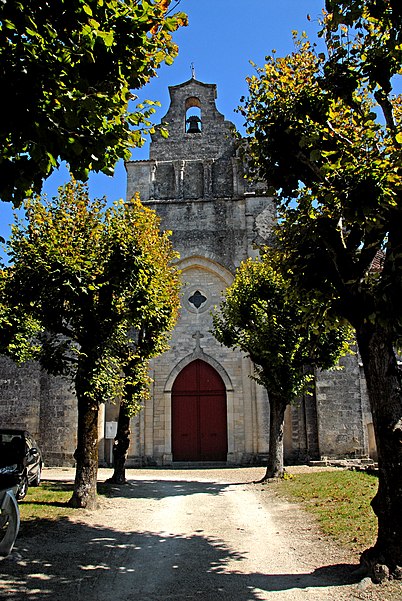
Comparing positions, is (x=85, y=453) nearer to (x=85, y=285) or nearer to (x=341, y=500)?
(x=85, y=285)

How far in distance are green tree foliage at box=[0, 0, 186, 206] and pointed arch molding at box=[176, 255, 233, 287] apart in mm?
16232

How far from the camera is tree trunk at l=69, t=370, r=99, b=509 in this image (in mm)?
9680

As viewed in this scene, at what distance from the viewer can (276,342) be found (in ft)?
44.5

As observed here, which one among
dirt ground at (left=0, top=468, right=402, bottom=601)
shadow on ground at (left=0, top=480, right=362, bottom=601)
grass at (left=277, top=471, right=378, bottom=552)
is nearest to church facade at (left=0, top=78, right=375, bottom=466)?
grass at (left=277, top=471, right=378, bottom=552)

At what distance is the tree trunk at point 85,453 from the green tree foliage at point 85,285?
0.02 metres

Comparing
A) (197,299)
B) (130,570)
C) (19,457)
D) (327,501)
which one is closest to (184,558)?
(130,570)

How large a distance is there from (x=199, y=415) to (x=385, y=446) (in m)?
15.6

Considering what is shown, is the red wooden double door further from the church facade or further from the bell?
the bell

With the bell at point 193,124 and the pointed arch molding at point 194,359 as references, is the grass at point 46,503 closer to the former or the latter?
the pointed arch molding at point 194,359

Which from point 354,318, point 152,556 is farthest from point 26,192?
point 152,556

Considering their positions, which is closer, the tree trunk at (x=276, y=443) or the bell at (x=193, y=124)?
the tree trunk at (x=276, y=443)

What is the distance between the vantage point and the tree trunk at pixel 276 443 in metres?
13.8

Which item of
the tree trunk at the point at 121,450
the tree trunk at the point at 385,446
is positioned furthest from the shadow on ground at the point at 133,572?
the tree trunk at the point at 121,450

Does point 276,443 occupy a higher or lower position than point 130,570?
higher
